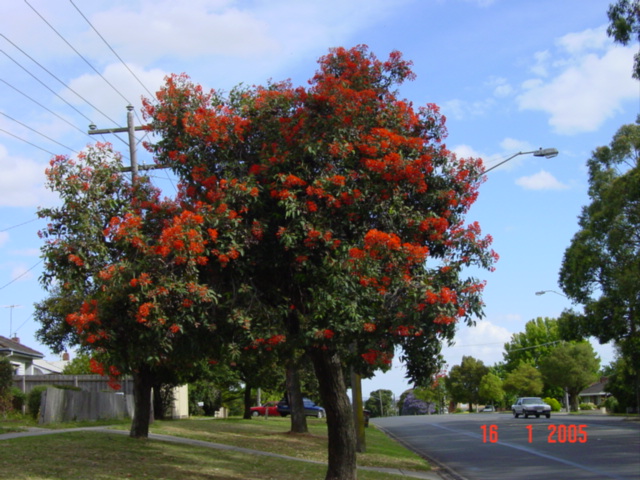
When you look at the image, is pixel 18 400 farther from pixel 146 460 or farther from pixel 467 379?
pixel 467 379

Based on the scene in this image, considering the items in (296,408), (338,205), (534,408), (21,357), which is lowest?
(534,408)

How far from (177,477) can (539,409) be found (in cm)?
3613

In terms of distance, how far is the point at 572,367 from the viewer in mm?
63844

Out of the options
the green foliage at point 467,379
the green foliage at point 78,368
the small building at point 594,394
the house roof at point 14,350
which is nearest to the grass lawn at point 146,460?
the house roof at point 14,350

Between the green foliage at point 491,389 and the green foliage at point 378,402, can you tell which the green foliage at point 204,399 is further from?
the green foliage at point 378,402

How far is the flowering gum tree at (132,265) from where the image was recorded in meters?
9.25

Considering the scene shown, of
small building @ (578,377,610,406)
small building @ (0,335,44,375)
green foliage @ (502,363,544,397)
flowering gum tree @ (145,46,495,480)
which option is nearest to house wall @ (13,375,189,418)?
small building @ (0,335,44,375)

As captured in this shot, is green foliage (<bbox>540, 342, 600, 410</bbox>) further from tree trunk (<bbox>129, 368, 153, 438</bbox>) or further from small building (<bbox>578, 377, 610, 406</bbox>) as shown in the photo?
tree trunk (<bbox>129, 368, 153, 438</bbox>)

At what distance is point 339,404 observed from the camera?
1232cm

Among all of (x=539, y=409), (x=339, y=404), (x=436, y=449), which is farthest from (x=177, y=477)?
(x=539, y=409)

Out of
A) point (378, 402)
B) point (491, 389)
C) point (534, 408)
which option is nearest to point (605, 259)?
point (534, 408)

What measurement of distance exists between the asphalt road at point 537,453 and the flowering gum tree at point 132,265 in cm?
898

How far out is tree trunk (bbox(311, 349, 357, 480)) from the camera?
12078mm

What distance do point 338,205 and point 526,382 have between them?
69.6 m
